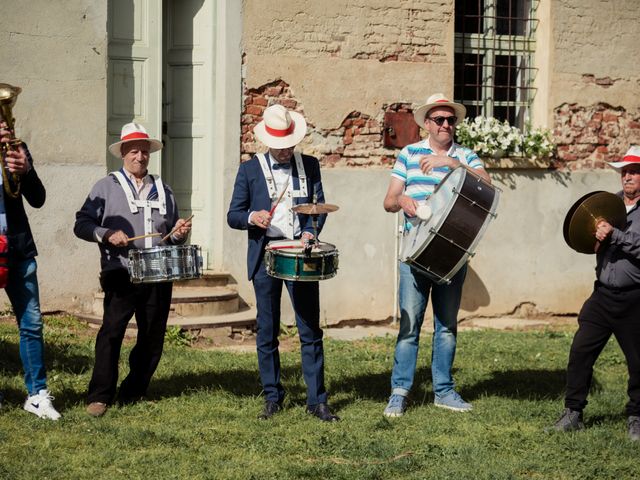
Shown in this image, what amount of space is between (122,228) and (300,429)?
1.79 m

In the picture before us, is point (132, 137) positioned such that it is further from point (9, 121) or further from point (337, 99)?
point (337, 99)

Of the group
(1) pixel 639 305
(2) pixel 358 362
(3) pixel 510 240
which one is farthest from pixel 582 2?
(1) pixel 639 305

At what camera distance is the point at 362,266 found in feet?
37.9

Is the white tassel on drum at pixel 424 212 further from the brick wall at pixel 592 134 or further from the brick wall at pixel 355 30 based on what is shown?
the brick wall at pixel 592 134

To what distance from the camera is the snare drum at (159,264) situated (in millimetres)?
6957

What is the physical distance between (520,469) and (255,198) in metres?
2.50

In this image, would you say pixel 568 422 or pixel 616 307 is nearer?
pixel 616 307

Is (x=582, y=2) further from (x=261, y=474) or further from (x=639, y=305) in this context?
(x=261, y=474)

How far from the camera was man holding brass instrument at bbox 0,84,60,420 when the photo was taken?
264 inches

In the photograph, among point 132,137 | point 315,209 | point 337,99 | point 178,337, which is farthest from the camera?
point 337,99

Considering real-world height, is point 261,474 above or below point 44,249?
below

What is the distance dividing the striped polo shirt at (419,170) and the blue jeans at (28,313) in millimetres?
2527

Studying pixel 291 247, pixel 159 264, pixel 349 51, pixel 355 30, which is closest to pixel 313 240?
pixel 291 247

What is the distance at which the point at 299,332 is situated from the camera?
7.28m
